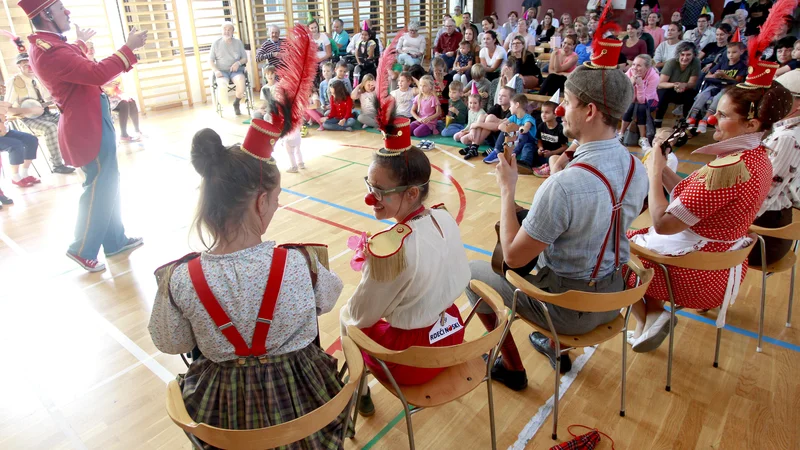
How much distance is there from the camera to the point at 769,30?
2.47 m

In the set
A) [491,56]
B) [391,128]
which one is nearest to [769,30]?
[391,128]

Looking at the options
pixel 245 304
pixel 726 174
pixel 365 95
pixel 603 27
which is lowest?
pixel 365 95

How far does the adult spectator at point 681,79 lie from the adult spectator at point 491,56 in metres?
2.50

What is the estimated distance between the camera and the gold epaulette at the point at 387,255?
5.25ft

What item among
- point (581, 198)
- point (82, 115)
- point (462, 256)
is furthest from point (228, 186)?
point (82, 115)

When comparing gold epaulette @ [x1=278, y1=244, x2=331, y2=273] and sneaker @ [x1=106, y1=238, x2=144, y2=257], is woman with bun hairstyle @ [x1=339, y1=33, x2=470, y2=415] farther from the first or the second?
sneaker @ [x1=106, y1=238, x2=144, y2=257]

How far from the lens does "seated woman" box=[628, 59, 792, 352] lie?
82.8 inches

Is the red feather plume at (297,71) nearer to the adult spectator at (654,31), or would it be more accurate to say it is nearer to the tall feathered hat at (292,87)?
the tall feathered hat at (292,87)

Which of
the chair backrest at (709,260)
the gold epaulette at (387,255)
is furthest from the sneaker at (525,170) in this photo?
the gold epaulette at (387,255)

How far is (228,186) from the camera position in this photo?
1.44 metres

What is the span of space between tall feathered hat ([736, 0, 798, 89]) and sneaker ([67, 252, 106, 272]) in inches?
158

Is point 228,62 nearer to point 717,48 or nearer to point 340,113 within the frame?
Answer: point 340,113

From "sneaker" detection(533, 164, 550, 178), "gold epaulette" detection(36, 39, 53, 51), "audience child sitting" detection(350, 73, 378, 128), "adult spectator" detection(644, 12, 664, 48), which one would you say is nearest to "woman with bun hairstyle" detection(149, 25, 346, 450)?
"gold epaulette" detection(36, 39, 53, 51)

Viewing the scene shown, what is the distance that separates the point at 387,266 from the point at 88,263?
115 inches
